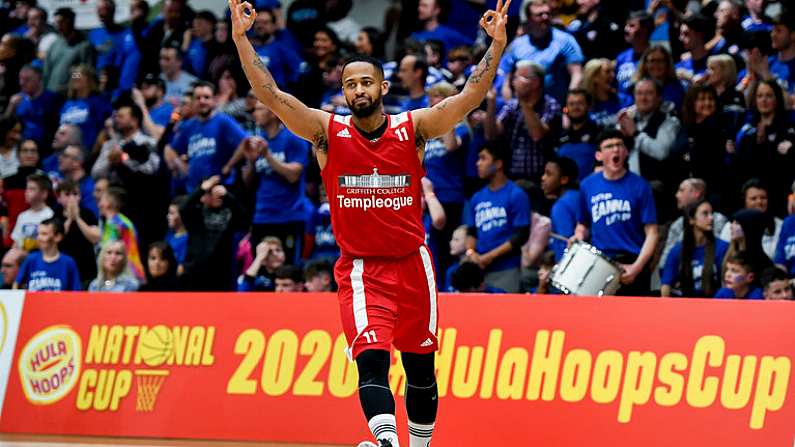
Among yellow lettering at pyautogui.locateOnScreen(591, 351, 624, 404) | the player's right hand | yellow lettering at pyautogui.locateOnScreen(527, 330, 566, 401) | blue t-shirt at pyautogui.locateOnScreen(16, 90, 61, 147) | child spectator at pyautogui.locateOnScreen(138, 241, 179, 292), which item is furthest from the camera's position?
blue t-shirt at pyautogui.locateOnScreen(16, 90, 61, 147)

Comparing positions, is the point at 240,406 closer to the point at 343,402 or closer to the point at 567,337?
the point at 343,402

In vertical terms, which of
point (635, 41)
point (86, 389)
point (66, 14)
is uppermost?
point (635, 41)

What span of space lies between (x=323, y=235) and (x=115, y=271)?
2.24 metres

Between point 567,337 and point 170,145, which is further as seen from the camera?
point 170,145

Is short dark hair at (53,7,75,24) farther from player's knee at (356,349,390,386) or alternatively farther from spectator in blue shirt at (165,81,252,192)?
player's knee at (356,349,390,386)

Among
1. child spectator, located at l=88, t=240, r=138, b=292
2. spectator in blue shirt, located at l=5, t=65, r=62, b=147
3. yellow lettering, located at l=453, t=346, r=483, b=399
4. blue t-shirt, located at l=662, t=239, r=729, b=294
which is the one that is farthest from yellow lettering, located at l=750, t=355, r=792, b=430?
spectator in blue shirt, located at l=5, t=65, r=62, b=147

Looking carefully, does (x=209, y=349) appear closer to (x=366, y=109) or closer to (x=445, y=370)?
(x=445, y=370)

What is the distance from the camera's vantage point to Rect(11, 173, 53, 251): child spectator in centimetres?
1457

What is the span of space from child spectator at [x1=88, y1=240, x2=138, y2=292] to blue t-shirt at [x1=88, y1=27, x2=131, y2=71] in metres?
4.84

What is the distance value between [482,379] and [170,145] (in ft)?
22.0

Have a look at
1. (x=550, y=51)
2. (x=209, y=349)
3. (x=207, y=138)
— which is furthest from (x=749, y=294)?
(x=207, y=138)

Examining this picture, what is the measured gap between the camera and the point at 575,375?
9023 millimetres

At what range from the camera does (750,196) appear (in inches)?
Answer: 440

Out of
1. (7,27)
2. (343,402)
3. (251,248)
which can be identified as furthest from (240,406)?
(7,27)
